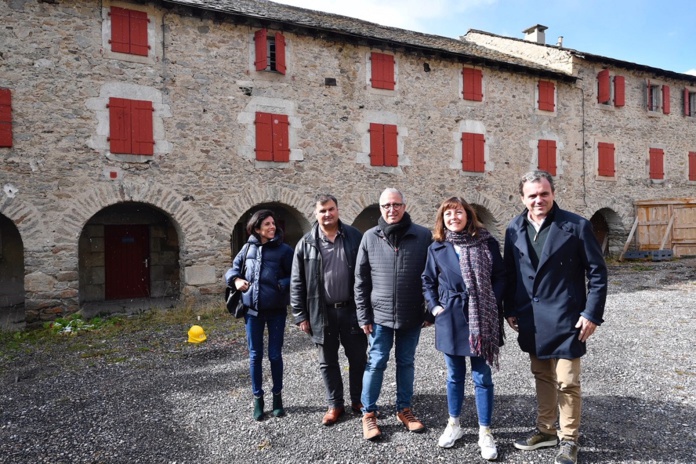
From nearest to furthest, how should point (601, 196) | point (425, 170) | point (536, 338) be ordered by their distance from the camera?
point (536, 338), point (425, 170), point (601, 196)

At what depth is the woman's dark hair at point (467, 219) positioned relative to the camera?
3000 mm

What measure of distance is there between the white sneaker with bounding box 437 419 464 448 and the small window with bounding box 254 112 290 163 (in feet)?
24.5

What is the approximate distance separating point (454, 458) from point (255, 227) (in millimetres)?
2354

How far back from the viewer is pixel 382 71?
10711 millimetres

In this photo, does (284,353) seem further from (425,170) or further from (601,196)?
(601,196)

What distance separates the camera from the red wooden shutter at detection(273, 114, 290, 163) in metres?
9.48

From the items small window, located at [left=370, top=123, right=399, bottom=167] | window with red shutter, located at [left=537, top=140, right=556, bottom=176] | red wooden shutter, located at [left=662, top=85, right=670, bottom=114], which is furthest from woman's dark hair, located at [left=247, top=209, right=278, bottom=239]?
red wooden shutter, located at [left=662, top=85, right=670, bottom=114]

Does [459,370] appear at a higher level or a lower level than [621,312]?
higher

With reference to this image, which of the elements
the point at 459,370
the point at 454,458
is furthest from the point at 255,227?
the point at 454,458

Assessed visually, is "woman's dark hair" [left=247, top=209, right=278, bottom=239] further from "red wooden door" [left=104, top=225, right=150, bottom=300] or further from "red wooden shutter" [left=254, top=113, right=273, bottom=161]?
"red wooden door" [left=104, top=225, right=150, bottom=300]

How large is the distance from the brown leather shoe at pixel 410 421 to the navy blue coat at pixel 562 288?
1.03 metres

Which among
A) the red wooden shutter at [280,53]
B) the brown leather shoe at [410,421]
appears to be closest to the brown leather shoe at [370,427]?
the brown leather shoe at [410,421]

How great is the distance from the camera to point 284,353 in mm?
5637

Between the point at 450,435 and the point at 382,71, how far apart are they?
946cm
